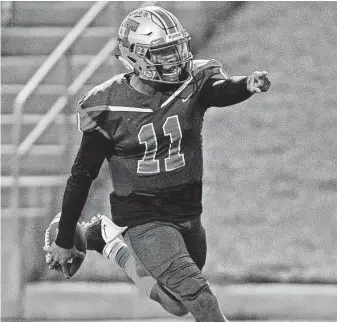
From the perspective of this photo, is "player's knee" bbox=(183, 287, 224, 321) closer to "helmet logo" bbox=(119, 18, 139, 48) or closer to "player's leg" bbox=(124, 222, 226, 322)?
"player's leg" bbox=(124, 222, 226, 322)

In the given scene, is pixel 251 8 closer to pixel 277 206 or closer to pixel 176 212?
pixel 277 206

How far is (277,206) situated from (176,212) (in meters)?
3.40

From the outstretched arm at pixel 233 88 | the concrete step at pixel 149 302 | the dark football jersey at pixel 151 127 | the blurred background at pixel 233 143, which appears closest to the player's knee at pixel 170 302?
the dark football jersey at pixel 151 127

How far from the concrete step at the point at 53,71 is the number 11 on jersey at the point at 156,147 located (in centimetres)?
371

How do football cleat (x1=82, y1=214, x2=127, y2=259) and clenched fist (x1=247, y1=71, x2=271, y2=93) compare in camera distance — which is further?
football cleat (x1=82, y1=214, x2=127, y2=259)

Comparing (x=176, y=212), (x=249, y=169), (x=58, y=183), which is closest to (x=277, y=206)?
(x=249, y=169)

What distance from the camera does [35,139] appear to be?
997cm

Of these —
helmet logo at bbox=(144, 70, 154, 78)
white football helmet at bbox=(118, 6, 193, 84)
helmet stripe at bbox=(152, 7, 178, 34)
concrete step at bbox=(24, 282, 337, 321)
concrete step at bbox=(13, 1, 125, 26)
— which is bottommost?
concrete step at bbox=(24, 282, 337, 321)

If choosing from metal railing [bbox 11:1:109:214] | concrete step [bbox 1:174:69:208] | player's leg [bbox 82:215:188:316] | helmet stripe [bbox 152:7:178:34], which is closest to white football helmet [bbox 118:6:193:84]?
helmet stripe [bbox 152:7:178:34]

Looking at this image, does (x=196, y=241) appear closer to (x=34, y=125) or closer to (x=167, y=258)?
(x=167, y=258)

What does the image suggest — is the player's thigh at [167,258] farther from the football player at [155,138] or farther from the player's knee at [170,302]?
the player's knee at [170,302]

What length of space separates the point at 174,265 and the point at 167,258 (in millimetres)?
57

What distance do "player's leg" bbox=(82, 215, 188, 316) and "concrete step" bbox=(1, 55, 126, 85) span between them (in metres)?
3.02

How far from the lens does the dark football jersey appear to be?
6629 millimetres
